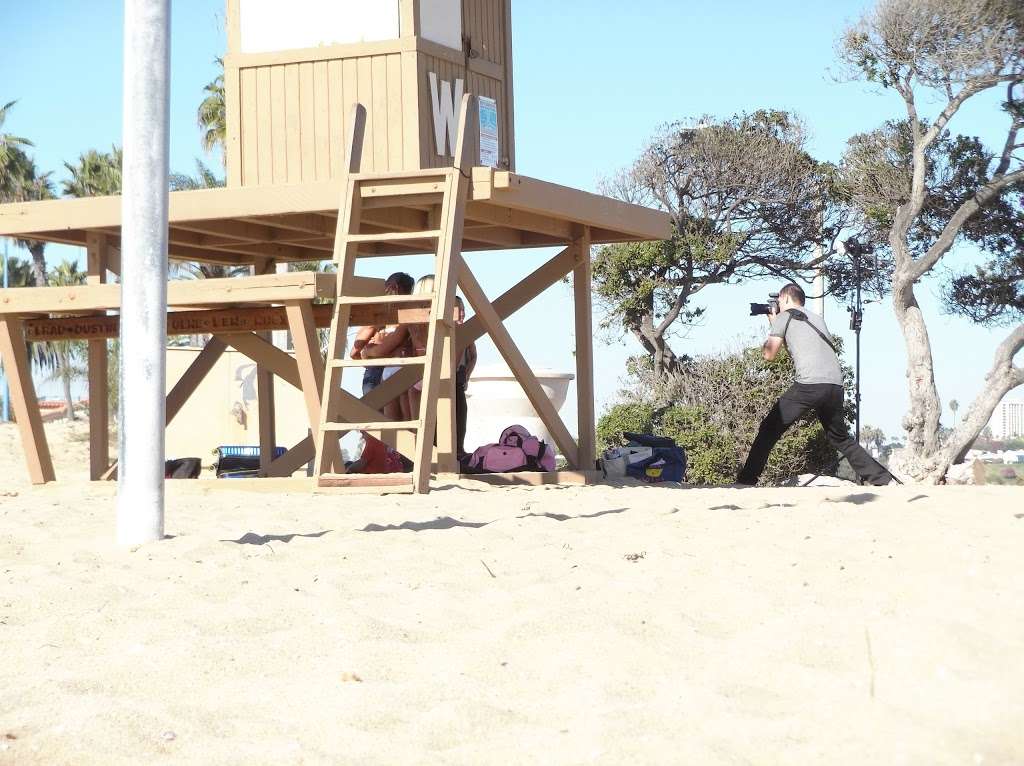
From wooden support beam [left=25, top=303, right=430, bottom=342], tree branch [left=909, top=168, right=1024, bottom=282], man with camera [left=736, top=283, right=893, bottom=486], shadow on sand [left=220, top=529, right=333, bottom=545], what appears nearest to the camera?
shadow on sand [left=220, top=529, right=333, bottom=545]

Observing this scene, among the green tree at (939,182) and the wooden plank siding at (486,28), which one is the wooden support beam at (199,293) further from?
the green tree at (939,182)

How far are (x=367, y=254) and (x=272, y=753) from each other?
25.9ft

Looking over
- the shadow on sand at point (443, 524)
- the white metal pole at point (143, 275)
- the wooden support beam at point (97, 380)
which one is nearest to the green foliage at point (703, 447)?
the wooden support beam at point (97, 380)

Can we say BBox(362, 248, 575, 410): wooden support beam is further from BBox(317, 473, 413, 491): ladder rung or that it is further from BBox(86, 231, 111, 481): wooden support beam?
BBox(86, 231, 111, 481): wooden support beam

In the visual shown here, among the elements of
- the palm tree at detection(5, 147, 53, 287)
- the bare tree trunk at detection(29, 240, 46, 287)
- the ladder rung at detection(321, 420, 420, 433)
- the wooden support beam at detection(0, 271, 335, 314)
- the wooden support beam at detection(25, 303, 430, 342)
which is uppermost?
the palm tree at detection(5, 147, 53, 287)

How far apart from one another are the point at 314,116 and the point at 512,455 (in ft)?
9.27

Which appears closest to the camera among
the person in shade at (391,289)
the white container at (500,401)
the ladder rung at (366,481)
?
the ladder rung at (366,481)

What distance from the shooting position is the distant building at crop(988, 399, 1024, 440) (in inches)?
637

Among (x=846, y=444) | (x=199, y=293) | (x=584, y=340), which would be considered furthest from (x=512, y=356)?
(x=846, y=444)

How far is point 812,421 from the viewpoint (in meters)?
13.9

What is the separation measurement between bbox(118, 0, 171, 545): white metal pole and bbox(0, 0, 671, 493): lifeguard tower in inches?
73.9

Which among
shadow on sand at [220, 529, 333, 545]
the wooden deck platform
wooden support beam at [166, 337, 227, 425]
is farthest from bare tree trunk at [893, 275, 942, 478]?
shadow on sand at [220, 529, 333, 545]

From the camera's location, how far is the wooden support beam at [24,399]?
794cm

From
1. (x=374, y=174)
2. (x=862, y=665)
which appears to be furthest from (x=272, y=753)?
(x=374, y=174)
